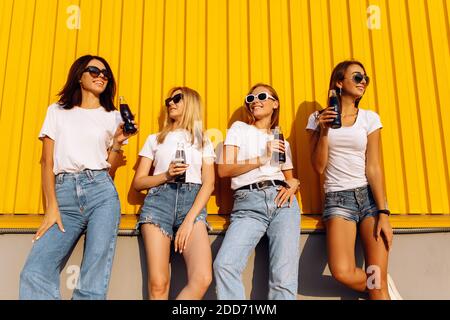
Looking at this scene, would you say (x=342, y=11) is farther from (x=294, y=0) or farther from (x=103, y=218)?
(x=103, y=218)

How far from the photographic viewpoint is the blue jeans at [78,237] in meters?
2.29

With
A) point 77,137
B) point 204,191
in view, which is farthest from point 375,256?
point 77,137

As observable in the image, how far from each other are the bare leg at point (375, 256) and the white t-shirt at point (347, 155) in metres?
0.35

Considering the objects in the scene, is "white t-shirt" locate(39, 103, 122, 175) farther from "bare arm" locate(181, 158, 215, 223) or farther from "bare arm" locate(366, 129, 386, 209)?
"bare arm" locate(366, 129, 386, 209)

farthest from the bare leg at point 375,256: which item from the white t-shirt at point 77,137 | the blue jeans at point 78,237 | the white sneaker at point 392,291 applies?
the white t-shirt at point 77,137

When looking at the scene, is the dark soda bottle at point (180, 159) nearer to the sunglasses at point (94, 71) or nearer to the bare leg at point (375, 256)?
the sunglasses at point (94, 71)

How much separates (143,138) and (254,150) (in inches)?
45.3

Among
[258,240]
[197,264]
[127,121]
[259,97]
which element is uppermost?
[259,97]

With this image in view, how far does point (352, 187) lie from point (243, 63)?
1662mm

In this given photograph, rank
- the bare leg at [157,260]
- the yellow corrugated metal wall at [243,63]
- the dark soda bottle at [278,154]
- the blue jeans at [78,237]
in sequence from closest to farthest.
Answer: the blue jeans at [78,237], the bare leg at [157,260], the dark soda bottle at [278,154], the yellow corrugated metal wall at [243,63]

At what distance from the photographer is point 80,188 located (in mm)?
2523

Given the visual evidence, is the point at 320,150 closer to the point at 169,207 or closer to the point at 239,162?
the point at 239,162

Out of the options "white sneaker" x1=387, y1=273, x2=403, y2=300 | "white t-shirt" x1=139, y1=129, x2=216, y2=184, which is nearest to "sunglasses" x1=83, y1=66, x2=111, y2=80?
"white t-shirt" x1=139, y1=129, x2=216, y2=184

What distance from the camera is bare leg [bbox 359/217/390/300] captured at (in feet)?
8.30
